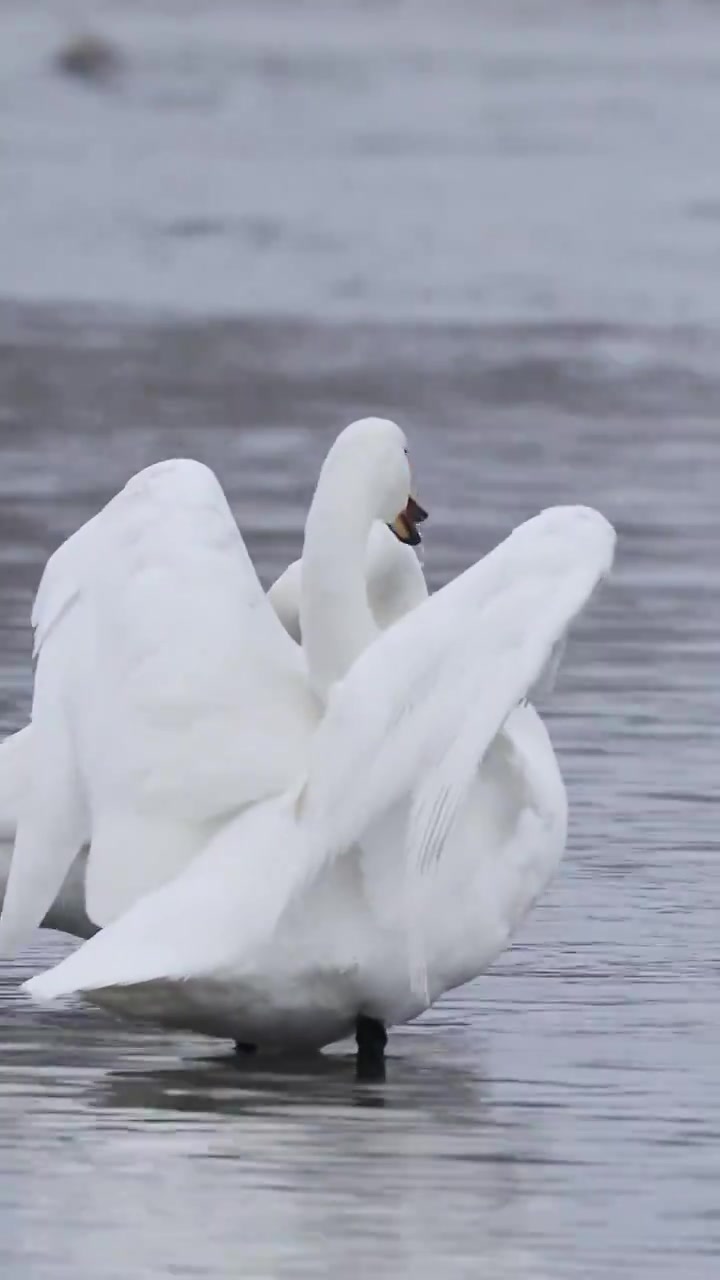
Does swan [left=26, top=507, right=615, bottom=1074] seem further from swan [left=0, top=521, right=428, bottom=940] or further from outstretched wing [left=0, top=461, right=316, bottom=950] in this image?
swan [left=0, top=521, right=428, bottom=940]

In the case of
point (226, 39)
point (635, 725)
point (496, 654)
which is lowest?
point (226, 39)

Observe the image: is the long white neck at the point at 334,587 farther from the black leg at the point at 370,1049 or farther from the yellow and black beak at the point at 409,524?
the black leg at the point at 370,1049

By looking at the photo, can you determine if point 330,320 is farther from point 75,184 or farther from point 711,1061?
point 711,1061

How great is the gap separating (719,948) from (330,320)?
16.8m

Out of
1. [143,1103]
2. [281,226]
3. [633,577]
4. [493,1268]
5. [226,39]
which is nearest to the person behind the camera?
[493,1268]

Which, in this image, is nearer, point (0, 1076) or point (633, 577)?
point (0, 1076)

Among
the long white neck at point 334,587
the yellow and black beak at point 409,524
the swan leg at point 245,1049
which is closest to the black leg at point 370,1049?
the swan leg at point 245,1049

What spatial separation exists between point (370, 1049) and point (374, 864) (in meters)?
0.46

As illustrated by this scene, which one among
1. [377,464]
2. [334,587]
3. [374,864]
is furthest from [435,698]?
[377,464]

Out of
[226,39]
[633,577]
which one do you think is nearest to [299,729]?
[633,577]

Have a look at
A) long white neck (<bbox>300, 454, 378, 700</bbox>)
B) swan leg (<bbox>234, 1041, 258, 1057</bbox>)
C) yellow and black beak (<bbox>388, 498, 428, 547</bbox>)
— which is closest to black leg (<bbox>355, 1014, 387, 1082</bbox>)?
swan leg (<bbox>234, 1041, 258, 1057</bbox>)

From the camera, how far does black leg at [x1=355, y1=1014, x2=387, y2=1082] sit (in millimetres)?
8430

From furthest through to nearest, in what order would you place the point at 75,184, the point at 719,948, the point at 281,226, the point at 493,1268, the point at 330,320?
1. the point at 75,184
2. the point at 281,226
3. the point at 330,320
4. the point at 719,948
5. the point at 493,1268

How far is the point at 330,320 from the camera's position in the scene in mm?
25859
